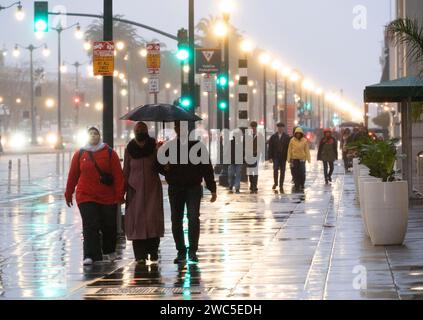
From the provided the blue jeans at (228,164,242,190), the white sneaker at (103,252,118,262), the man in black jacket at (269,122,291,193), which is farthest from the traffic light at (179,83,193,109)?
the white sneaker at (103,252,118,262)

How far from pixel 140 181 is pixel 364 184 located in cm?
335

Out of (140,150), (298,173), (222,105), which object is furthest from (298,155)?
(140,150)

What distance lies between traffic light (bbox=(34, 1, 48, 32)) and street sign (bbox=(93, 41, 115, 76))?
16252 millimetres

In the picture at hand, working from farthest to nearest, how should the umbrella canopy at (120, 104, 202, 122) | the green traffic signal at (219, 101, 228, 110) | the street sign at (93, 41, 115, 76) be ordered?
the green traffic signal at (219, 101, 228, 110), the street sign at (93, 41, 115, 76), the umbrella canopy at (120, 104, 202, 122)

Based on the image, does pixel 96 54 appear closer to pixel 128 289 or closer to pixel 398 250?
pixel 398 250

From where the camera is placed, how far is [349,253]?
16719mm

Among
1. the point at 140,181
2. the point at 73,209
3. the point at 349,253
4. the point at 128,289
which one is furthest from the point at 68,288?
the point at 73,209

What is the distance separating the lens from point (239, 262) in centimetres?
1627

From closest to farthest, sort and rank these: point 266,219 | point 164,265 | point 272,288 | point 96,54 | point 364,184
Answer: point 272,288
point 164,265
point 364,184
point 96,54
point 266,219

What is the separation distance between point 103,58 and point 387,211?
256 inches

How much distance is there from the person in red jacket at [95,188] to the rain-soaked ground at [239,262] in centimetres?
44

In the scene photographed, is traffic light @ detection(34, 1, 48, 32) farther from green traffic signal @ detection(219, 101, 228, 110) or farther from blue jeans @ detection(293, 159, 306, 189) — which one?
blue jeans @ detection(293, 159, 306, 189)

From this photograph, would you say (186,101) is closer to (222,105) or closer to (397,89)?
(222,105)

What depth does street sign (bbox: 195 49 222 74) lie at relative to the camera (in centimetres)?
4050
